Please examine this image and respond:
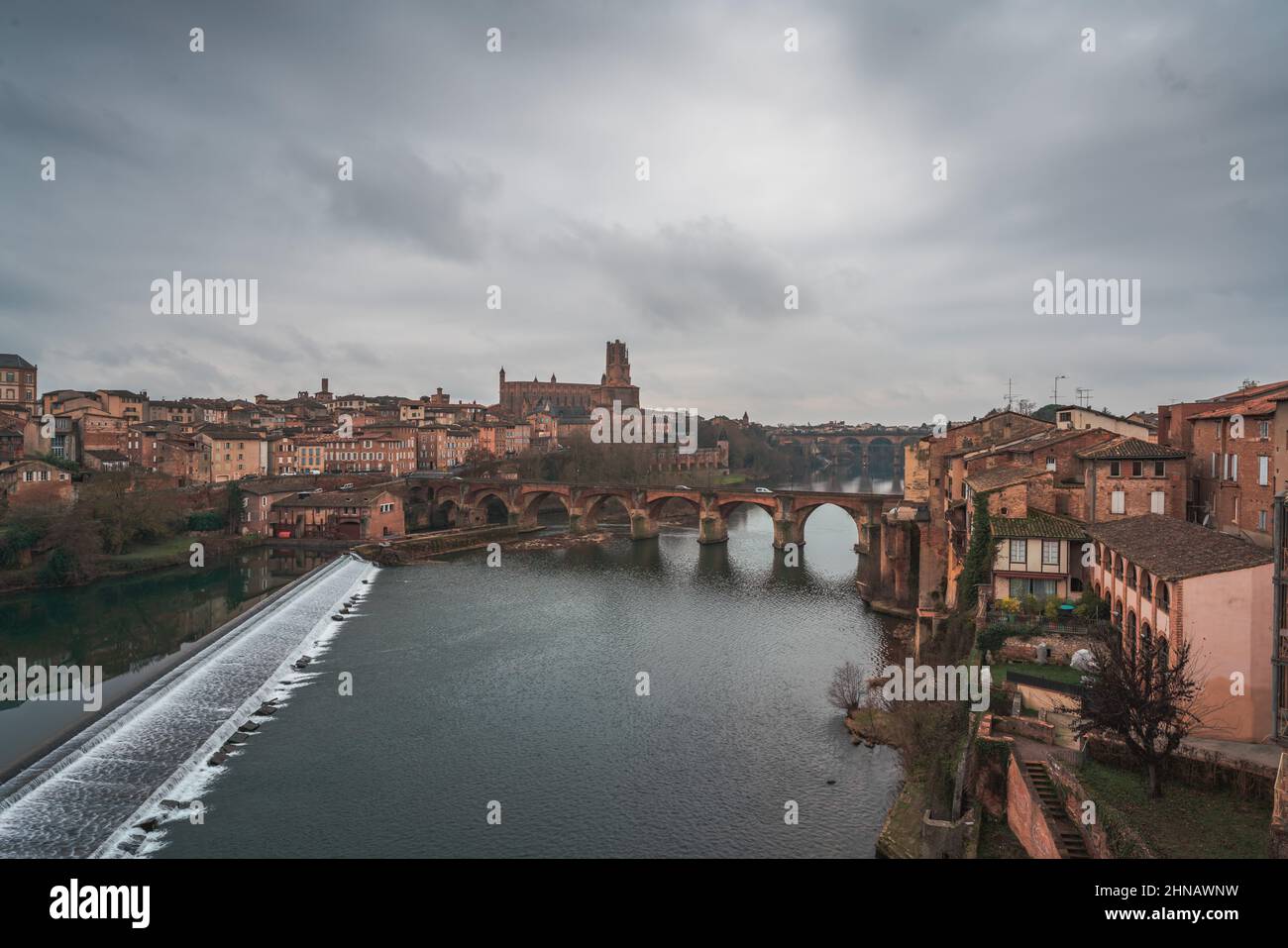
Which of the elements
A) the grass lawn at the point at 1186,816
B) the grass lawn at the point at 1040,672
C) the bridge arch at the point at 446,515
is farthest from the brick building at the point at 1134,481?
the bridge arch at the point at 446,515

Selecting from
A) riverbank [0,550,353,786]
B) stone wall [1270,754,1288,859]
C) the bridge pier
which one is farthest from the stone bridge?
stone wall [1270,754,1288,859]

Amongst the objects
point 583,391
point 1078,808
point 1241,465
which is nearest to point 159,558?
point 1078,808

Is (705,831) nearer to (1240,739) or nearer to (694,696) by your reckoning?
(694,696)

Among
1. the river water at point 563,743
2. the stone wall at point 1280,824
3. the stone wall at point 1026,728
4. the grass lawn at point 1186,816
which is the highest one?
the stone wall at point 1280,824

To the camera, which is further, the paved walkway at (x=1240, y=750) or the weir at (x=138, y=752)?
the weir at (x=138, y=752)

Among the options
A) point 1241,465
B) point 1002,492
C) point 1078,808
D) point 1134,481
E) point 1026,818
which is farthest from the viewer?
point 1002,492

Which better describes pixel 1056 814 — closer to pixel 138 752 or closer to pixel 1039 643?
pixel 1039 643

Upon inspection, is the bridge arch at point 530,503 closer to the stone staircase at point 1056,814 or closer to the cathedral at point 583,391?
the stone staircase at point 1056,814
